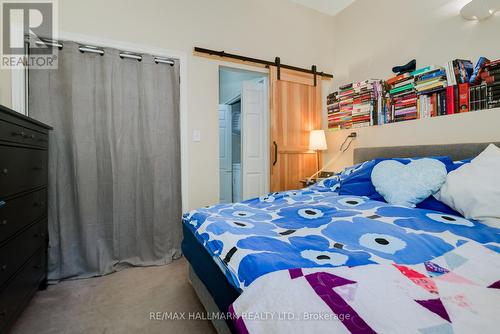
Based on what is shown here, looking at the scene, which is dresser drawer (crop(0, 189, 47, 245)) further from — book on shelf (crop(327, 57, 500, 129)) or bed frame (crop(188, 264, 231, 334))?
book on shelf (crop(327, 57, 500, 129))

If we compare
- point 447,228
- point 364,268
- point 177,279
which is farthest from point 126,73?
point 447,228

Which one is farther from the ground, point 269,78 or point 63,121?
point 269,78

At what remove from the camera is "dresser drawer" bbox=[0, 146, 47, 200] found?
1220mm

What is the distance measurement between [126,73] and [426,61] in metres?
2.87

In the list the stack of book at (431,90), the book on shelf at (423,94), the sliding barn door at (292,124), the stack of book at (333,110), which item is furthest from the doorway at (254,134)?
the stack of book at (431,90)

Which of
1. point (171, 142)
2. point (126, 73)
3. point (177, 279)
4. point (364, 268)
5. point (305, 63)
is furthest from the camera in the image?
point (305, 63)

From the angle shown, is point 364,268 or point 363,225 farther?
point 363,225

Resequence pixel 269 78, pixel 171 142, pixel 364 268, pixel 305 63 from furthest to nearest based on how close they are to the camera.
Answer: pixel 305 63
pixel 269 78
pixel 171 142
pixel 364 268

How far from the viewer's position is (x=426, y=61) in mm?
2359

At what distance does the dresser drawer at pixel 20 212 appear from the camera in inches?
48.3

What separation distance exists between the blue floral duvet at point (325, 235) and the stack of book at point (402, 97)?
131 cm

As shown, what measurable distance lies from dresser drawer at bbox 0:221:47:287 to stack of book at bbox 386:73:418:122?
315 cm

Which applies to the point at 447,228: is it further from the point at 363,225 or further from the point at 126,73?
the point at 126,73

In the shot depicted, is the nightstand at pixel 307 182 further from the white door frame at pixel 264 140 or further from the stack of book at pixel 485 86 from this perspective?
the stack of book at pixel 485 86
